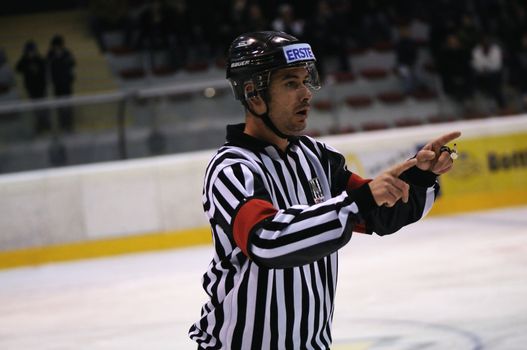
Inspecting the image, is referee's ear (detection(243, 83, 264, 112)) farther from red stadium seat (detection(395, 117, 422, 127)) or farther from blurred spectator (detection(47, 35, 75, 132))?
blurred spectator (detection(47, 35, 75, 132))

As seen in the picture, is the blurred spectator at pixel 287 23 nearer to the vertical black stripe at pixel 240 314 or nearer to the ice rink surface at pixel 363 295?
the ice rink surface at pixel 363 295

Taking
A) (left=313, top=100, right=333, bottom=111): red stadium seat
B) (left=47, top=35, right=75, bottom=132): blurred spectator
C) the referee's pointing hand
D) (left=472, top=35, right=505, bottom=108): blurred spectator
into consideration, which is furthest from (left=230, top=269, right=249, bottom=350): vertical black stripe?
(left=472, top=35, right=505, bottom=108): blurred spectator

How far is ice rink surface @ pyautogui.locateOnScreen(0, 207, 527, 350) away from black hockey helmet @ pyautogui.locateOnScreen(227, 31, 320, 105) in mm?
2531

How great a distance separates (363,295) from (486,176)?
471 centimetres

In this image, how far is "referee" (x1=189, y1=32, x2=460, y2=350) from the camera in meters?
A: 2.54

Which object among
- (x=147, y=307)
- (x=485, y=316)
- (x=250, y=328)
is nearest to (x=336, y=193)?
(x=250, y=328)

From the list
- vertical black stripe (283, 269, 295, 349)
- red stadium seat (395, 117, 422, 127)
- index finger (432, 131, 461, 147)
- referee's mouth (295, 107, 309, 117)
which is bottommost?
red stadium seat (395, 117, 422, 127)

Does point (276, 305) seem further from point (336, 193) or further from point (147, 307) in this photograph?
point (147, 307)

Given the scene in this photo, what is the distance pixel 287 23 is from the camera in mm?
13391

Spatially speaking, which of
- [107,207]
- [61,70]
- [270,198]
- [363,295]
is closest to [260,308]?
[270,198]

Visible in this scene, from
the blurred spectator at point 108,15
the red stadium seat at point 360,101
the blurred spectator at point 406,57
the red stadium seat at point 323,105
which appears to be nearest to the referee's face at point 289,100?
the red stadium seat at point 323,105

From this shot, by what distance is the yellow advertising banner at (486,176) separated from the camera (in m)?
10.8

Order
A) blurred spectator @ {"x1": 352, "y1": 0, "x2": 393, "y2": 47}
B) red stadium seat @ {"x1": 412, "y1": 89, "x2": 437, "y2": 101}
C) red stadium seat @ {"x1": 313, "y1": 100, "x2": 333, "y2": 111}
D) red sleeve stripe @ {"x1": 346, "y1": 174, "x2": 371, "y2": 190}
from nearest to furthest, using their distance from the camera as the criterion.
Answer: red sleeve stripe @ {"x1": 346, "y1": 174, "x2": 371, "y2": 190} → red stadium seat @ {"x1": 313, "y1": 100, "x2": 333, "y2": 111} → red stadium seat @ {"x1": 412, "y1": 89, "x2": 437, "y2": 101} → blurred spectator @ {"x1": 352, "y1": 0, "x2": 393, "y2": 47}

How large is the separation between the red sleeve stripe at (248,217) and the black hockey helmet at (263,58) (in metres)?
0.42
